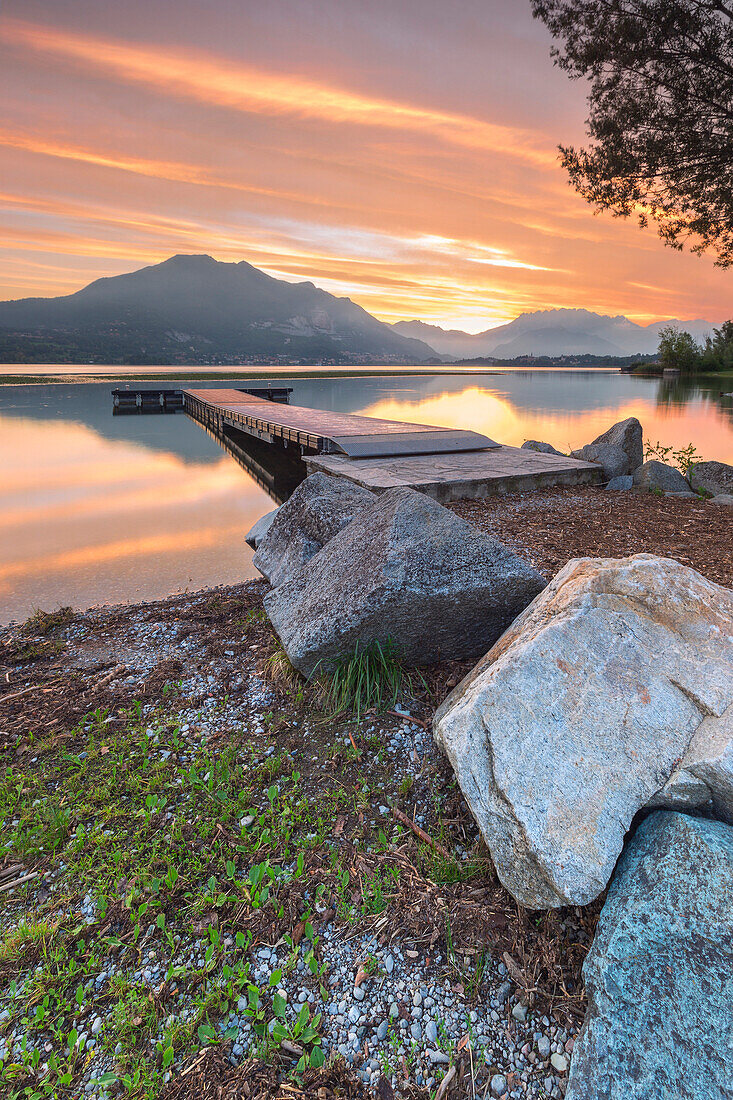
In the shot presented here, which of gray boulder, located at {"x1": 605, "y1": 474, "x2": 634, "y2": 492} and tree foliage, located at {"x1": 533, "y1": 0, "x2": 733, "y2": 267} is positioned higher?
tree foliage, located at {"x1": 533, "y1": 0, "x2": 733, "y2": 267}

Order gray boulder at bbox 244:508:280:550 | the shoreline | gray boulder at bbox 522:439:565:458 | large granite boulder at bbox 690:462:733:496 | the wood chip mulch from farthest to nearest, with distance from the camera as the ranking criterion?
1. gray boulder at bbox 522:439:565:458
2. large granite boulder at bbox 690:462:733:496
3. gray boulder at bbox 244:508:280:550
4. the wood chip mulch
5. the shoreline

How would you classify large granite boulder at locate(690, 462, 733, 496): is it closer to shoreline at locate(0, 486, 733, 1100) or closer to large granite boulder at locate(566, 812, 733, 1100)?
shoreline at locate(0, 486, 733, 1100)

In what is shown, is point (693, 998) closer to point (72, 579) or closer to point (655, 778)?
point (655, 778)

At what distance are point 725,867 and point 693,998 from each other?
397mm

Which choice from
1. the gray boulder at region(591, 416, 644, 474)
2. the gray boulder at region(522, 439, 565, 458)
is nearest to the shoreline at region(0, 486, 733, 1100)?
the gray boulder at region(591, 416, 644, 474)

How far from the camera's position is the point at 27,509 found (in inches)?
444

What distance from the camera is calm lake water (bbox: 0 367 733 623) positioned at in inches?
293


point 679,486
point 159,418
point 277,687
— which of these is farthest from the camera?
point 159,418

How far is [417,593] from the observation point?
128 inches

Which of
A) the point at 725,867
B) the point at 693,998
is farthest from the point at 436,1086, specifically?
the point at 725,867

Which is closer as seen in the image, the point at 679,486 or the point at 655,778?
the point at 655,778

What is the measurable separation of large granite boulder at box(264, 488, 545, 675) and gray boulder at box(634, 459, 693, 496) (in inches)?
253

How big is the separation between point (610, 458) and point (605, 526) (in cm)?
326

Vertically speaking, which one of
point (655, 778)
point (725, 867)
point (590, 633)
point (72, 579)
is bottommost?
point (72, 579)
